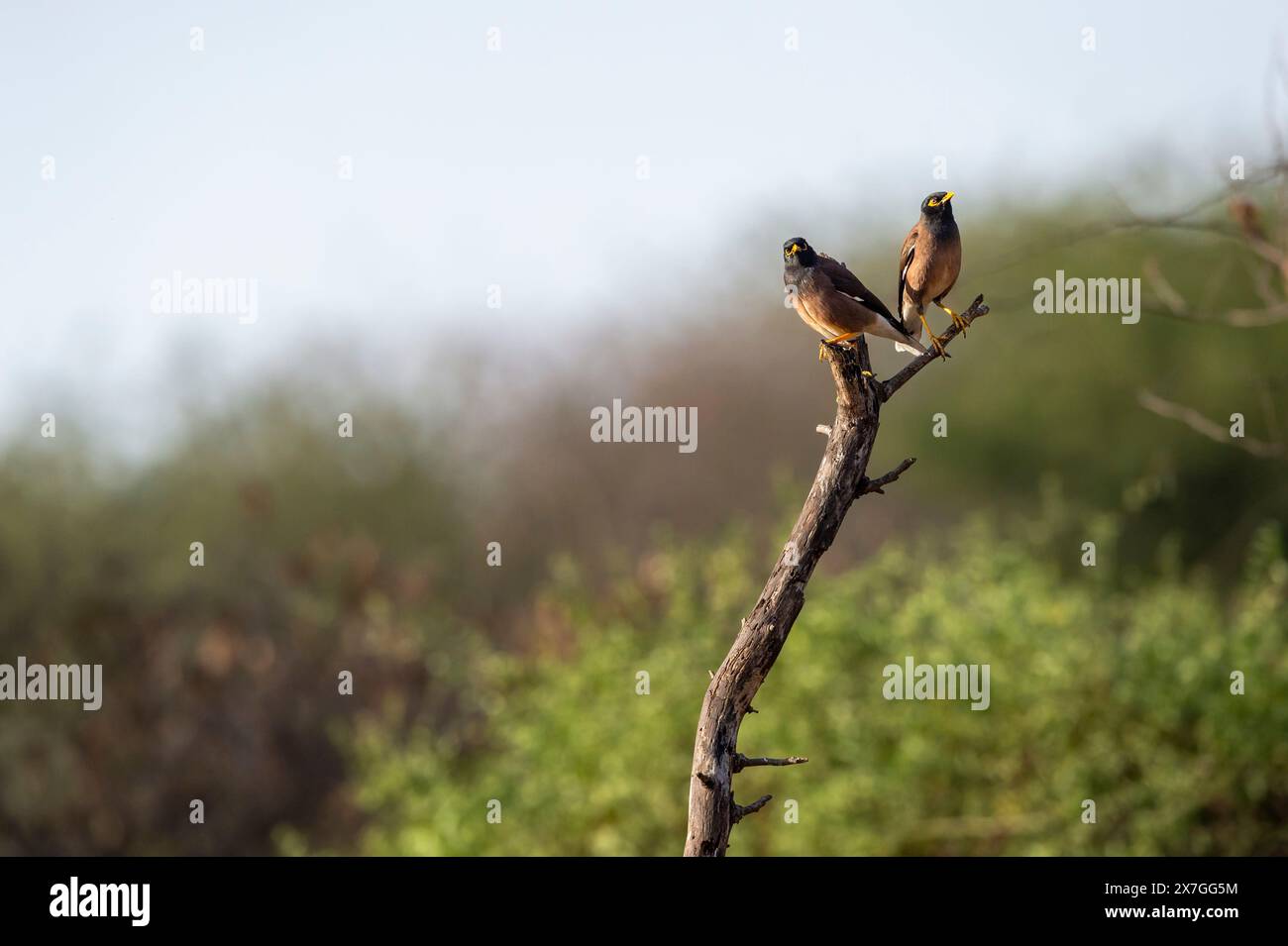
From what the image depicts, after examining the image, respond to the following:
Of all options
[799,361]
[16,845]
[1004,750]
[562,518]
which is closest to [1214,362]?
[799,361]

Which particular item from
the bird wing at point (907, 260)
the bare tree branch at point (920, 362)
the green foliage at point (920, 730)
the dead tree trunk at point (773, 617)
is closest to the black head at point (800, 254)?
the bird wing at point (907, 260)

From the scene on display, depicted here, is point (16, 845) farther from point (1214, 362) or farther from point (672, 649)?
point (1214, 362)

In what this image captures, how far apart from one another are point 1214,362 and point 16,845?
41.2 ft

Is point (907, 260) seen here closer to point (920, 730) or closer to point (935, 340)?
point (935, 340)

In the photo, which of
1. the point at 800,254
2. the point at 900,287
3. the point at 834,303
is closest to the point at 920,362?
the point at 834,303

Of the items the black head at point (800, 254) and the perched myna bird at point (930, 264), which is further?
the black head at point (800, 254)

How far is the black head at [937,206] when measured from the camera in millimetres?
3273

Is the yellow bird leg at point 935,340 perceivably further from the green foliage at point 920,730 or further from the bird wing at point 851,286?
the green foliage at point 920,730

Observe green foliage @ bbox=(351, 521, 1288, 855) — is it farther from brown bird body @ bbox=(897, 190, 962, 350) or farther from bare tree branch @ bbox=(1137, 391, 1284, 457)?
brown bird body @ bbox=(897, 190, 962, 350)

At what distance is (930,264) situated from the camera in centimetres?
316

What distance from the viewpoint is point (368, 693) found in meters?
10.3

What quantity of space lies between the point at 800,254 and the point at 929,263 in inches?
13.4

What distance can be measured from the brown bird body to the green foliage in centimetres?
383

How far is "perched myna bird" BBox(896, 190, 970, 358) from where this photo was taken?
10.3 feet
